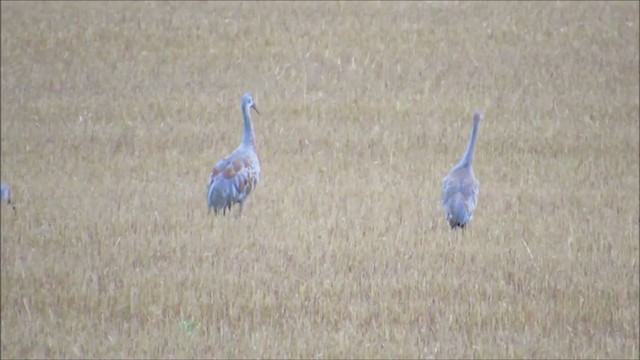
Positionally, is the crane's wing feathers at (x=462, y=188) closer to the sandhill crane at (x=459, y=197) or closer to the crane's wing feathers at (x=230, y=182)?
the sandhill crane at (x=459, y=197)

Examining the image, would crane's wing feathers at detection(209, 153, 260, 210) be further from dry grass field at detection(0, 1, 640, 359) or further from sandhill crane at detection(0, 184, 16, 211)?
sandhill crane at detection(0, 184, 16, 211)

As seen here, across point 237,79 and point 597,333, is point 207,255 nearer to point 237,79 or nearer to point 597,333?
point 597,333

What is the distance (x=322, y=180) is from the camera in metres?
13.7

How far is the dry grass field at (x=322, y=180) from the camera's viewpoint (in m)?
8.23

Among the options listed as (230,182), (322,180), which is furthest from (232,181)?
(322,180)

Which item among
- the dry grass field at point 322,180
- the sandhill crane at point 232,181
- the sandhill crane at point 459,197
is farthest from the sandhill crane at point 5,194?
the sandhill crane at point 459,197

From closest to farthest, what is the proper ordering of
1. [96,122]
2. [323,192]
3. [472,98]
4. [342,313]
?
[342,313] < [323,192] < [96,122] < [472,98]

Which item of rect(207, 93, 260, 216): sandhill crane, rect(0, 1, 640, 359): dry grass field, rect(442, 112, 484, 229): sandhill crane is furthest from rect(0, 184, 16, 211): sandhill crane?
rect(442, 112, 484, 229): sandhill crane

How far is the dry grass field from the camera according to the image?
8.23 metres

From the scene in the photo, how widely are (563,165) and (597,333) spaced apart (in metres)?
7.24

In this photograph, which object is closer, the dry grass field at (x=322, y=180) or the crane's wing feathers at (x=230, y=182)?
the dry grass field at (x=322, y=180)

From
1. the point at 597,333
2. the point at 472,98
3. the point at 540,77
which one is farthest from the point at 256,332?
the point at 540,77

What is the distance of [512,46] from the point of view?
69.8ft

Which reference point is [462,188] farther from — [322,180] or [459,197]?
[322,180]
